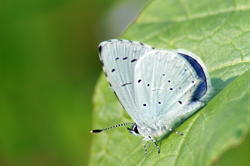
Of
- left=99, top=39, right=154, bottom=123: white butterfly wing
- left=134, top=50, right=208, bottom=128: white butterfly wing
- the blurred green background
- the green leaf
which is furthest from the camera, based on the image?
the blurred green background

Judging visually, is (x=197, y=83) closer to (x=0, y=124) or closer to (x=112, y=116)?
(x=112, y=116)

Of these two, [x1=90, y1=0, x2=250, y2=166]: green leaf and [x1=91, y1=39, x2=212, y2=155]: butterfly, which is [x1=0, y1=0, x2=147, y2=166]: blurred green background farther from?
[x1=91, y1=39, x2=212, y2=155]: butterfly

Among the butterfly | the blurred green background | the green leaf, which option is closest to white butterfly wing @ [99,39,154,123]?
the butterfly

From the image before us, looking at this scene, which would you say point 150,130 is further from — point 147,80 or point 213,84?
point 213,84

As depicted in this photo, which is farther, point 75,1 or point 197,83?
point 75,1

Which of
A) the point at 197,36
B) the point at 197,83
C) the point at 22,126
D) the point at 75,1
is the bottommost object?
the point at 22,126

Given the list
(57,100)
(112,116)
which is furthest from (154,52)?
(57,100)

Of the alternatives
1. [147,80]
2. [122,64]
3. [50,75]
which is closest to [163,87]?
[147,80]
